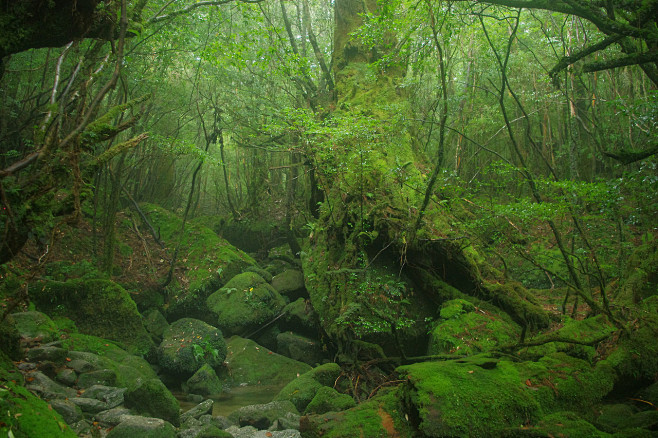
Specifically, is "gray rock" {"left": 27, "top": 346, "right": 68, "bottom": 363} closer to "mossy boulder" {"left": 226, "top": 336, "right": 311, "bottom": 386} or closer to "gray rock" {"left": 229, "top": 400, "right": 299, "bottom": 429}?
"gray rock" {"left": 229, "top": 400, "right": 299, "bottom": 429}

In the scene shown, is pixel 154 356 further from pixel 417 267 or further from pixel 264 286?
pixel 417 267

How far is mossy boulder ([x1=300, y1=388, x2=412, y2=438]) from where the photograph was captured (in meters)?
3.17

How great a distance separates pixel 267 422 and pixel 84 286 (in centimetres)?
447

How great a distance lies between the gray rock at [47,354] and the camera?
14.9 ft

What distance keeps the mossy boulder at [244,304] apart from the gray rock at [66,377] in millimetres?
4188

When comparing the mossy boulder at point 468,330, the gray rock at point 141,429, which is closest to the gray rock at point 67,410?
the gray rock at point 141,429

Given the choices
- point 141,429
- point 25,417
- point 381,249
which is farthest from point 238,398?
point 25,417

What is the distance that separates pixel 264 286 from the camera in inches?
375

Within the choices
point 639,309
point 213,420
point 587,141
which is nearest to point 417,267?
point 639,309

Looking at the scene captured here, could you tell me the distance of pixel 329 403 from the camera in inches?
196

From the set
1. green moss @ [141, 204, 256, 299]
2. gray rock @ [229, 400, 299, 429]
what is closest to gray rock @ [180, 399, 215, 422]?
gray rock @ [229, 400, 299, 429]

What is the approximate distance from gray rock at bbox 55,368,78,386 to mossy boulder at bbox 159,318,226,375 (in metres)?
2.46

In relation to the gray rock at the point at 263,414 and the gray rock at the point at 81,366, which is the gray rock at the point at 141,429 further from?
the gray rock at the point at 81,366

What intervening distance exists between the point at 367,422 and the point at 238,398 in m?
4.10
